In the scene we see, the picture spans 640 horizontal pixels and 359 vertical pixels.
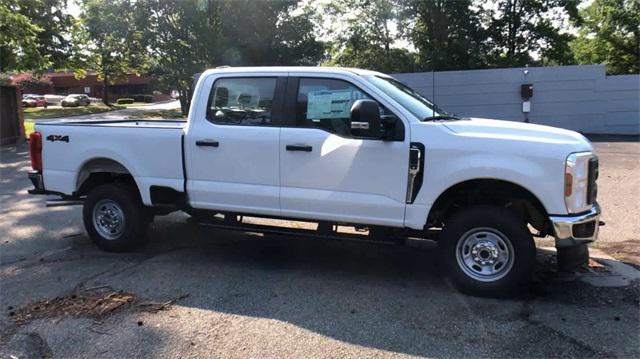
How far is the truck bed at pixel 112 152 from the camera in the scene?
606 cm

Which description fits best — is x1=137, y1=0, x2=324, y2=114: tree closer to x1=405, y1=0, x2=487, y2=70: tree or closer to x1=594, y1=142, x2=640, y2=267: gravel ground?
Result: x1=405, y1=0, x2=487, y2=70: tree

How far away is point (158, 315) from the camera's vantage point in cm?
469

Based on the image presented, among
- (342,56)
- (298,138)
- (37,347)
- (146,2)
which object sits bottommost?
(37,347)

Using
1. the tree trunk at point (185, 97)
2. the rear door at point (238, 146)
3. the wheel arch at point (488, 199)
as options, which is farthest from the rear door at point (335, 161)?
the tree trunk at point (185, 97)

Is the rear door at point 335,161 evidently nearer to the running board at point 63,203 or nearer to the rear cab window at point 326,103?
the rear cab window at point 326,103

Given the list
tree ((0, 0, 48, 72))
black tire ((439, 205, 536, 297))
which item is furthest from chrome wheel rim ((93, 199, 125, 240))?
tree ((0, 0, 48, 72))

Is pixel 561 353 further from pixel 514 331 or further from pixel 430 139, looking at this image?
pixel 430 139

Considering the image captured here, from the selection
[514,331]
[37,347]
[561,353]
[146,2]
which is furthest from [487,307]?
[146,2]

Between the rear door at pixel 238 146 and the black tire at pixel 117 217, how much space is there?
2.66 ft

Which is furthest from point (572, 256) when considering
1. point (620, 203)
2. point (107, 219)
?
point (107, 219)

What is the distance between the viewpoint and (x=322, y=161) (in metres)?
5.39

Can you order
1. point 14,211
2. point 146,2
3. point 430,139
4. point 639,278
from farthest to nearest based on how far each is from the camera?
1. point 146,2
2. point 14,211
3. point 639,278
4. point 430,139

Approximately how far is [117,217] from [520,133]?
14.4 ft

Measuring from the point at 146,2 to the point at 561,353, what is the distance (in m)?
35.1
